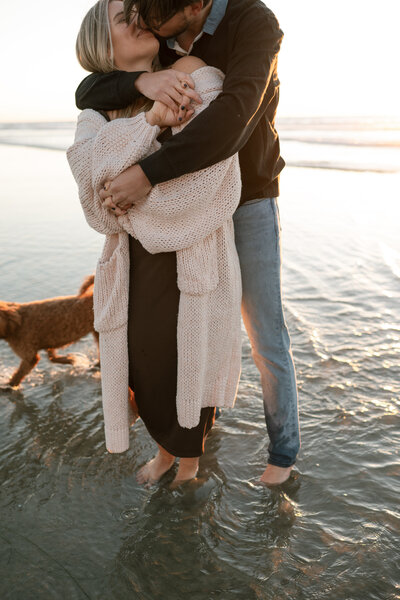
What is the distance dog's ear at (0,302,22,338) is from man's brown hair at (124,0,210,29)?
234cm

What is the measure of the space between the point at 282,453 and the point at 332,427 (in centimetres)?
56

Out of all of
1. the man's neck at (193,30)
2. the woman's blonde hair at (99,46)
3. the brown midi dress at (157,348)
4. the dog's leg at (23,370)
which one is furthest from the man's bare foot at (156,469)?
the man's neck at (193,30)

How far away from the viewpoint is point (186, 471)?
2.62 m

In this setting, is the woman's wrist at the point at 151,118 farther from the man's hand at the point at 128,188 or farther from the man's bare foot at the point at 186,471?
the man's bare foot at the point at 186,471

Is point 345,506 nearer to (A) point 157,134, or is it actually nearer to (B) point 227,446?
(B) point 227,446

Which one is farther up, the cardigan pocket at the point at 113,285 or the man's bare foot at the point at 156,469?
the cardigan pocket at the point at 113,285

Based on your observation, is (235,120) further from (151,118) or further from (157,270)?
(157,270)

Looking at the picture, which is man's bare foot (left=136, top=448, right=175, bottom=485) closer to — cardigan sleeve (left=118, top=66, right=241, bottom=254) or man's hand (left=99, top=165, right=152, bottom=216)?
cardigan sleeve (left=118, top=66, right=241, bottom=254)

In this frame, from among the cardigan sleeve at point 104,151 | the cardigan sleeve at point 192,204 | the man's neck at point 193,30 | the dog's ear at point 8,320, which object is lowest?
the dog's ear at point 8,320

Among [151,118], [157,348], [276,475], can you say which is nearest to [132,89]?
[151,118]

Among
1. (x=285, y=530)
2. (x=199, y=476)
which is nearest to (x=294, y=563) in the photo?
(x=285, y=530)

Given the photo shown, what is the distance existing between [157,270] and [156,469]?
1.13m

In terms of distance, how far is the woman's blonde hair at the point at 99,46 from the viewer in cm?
204

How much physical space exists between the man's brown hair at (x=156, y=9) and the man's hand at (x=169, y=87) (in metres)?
0.18
